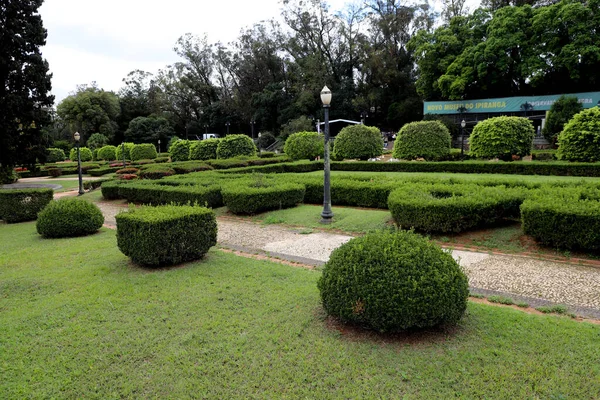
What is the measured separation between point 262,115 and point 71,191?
29680 millimetres

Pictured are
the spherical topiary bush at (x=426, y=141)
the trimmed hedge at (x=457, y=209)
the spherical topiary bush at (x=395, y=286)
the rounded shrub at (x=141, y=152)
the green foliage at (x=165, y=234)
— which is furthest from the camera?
the rounded shrub at (x=141, y=152)

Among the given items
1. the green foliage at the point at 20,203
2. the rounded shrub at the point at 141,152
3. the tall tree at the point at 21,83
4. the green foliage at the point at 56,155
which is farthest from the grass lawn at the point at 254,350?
the green foliage at the point at 56,155

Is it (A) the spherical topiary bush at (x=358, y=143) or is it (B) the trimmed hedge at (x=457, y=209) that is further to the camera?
(A) the spherical topiary bush at (x=358, y=143)

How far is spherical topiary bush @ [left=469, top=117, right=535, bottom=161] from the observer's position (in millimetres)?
18766

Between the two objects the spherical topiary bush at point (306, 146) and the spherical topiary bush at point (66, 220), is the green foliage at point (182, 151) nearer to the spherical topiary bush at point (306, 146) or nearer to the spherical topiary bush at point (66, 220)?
the spherical topiary bush at point (306, 146)

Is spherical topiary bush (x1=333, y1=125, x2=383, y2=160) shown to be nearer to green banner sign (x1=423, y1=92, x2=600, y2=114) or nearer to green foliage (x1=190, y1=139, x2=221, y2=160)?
green foliage (x1=190, y1=139, x2=221, y2=160)

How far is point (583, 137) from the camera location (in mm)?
16141

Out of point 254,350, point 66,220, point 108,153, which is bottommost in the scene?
point 254,350

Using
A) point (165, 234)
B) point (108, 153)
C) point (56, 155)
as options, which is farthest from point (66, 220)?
point (56, 155)

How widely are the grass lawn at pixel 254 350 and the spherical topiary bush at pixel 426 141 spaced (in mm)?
17893

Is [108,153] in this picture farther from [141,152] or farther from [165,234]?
[165,234]

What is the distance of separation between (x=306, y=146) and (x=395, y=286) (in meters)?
21.8

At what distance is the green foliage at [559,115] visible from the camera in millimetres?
→ 26734

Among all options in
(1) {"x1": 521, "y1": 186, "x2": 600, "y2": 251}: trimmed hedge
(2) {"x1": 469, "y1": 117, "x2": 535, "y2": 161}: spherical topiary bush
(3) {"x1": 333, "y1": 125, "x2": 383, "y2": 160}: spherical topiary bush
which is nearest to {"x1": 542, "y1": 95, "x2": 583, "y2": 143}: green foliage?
(2) {"x1": 469, "y1": 117, "x2": 535, "y2": 161}: spherical topiary bush
